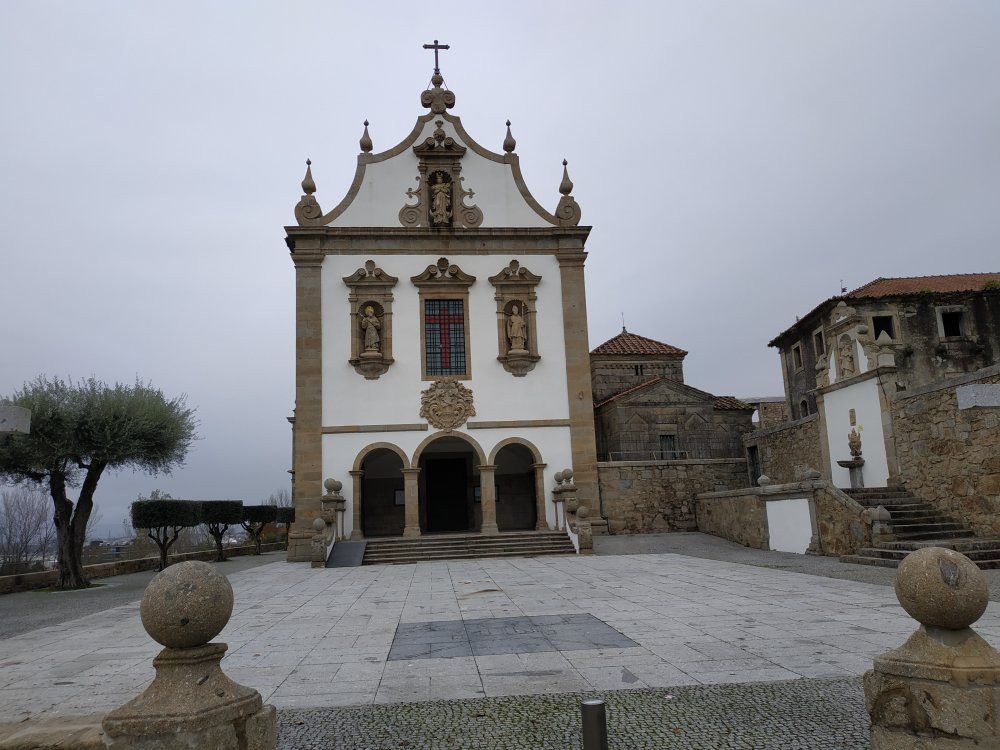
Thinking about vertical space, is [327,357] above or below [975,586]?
above

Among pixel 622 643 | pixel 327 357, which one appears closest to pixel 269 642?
pixel 622 643

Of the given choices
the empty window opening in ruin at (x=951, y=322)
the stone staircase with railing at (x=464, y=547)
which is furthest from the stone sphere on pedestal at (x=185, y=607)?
the empty window opening in ruin at (x=951, y=322)

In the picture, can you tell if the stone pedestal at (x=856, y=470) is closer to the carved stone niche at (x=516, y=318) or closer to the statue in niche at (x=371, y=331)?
the carved stone niche at (x=516, y=318)

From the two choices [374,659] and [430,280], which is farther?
[430,280]

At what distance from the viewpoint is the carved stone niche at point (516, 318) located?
20594 millimetres

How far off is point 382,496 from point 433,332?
539 centimetres

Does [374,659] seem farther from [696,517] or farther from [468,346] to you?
[696,517]

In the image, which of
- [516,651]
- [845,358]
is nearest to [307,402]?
[845,358]

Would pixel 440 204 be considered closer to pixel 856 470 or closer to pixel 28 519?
pixel 856 470

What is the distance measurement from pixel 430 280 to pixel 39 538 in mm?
33227

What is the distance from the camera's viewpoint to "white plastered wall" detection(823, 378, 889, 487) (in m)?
15.3

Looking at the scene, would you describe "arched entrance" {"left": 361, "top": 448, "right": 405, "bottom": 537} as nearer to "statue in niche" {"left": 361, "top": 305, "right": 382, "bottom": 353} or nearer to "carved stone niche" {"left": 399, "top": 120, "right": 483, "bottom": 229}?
"statue in niche" {"left": 361, "top": 305, "right": 382, "bottom": 353}

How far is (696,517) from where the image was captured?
2184cm

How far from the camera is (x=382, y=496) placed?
73.3 ft
